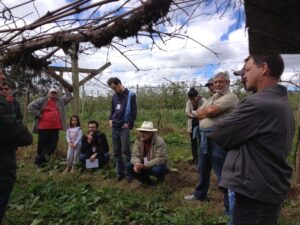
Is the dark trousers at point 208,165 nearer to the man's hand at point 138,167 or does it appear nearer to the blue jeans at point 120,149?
the man's hand at point 138,167

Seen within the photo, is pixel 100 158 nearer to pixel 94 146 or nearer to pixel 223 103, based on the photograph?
pixel 94 146

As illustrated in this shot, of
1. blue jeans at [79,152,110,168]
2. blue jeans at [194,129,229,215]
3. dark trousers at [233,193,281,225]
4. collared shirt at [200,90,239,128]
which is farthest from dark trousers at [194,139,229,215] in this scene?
blue jeans at [79,152,110,168]

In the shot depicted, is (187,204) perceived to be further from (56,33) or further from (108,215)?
(56,33)

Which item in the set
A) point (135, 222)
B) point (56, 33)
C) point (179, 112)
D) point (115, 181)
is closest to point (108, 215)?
point (135, 222)

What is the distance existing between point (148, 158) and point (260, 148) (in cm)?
411

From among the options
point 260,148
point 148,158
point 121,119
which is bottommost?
point 148,158

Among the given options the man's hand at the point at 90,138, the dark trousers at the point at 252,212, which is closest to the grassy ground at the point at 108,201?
the man's hand at the point at 90,138

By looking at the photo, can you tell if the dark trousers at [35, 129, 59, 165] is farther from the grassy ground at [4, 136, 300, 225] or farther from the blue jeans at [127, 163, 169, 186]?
the blue jeans at [127, 163, 169, 186]

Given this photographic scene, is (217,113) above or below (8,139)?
above

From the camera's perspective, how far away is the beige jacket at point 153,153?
6372 millimetres

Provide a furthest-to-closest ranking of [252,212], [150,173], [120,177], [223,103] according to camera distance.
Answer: [120,177] → [150,173] → [223,103] → [252,212]

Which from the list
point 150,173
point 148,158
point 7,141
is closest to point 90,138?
point 148,158

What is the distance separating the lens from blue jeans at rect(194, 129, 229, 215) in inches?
192

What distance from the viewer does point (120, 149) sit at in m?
7.12
